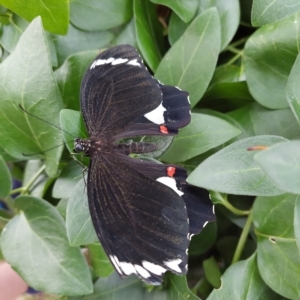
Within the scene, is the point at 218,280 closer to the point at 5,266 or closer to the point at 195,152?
the point at 195,152

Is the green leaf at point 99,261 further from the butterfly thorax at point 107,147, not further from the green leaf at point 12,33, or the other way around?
the green leaf at point 12,33

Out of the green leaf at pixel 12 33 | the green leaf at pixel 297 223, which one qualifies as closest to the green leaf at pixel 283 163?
the green leaf at pixel 297 223

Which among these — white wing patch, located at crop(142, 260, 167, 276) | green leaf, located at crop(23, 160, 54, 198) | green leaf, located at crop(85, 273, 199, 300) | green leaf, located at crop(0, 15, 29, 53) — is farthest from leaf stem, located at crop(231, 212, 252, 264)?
green leaf, located at crop(0, 15, 29, 53)

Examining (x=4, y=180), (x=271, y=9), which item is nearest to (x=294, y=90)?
(x=271, y=9)

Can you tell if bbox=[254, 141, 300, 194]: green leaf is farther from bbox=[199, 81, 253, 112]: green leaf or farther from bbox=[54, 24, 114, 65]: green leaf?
bbox=[54, 24, 114, 65]: green leaf

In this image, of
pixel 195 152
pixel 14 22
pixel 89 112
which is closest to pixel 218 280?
pixel 195 152
